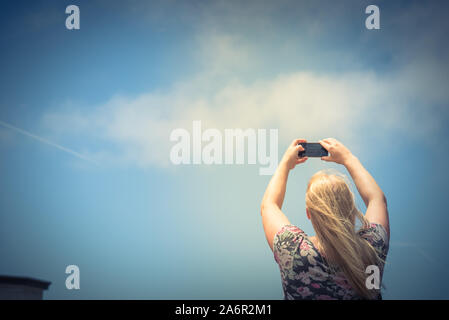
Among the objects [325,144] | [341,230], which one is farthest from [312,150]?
[341,230]

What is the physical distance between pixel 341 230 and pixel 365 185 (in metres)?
0.36

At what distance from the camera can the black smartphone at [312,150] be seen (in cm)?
161

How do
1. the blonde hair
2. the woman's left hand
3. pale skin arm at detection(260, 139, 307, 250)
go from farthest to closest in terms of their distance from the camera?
the woman's left hand < pale skin arm at detection(260, 139, 307, 250) < the blonde hair

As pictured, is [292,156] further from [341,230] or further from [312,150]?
[341,230]

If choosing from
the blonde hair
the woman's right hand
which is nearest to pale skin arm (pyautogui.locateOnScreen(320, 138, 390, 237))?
the woman's right hand

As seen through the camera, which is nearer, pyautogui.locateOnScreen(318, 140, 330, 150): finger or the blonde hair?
the blonde hair

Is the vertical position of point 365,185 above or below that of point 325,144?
below

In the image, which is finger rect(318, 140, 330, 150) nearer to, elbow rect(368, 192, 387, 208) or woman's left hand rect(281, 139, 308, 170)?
woman's left hand rect(281, 139, 308, 170)

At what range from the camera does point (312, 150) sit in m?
1.62

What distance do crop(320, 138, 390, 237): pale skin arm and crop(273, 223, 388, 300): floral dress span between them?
0.12 m

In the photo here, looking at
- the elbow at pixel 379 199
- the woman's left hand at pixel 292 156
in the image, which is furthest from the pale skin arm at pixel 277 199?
the elbow at pixel 379 199

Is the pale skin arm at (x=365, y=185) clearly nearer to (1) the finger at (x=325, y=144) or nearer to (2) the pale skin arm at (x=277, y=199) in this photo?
(1) the finger at (x=325, y=144)

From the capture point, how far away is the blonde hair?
1174 millimetres

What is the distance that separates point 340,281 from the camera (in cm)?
120
